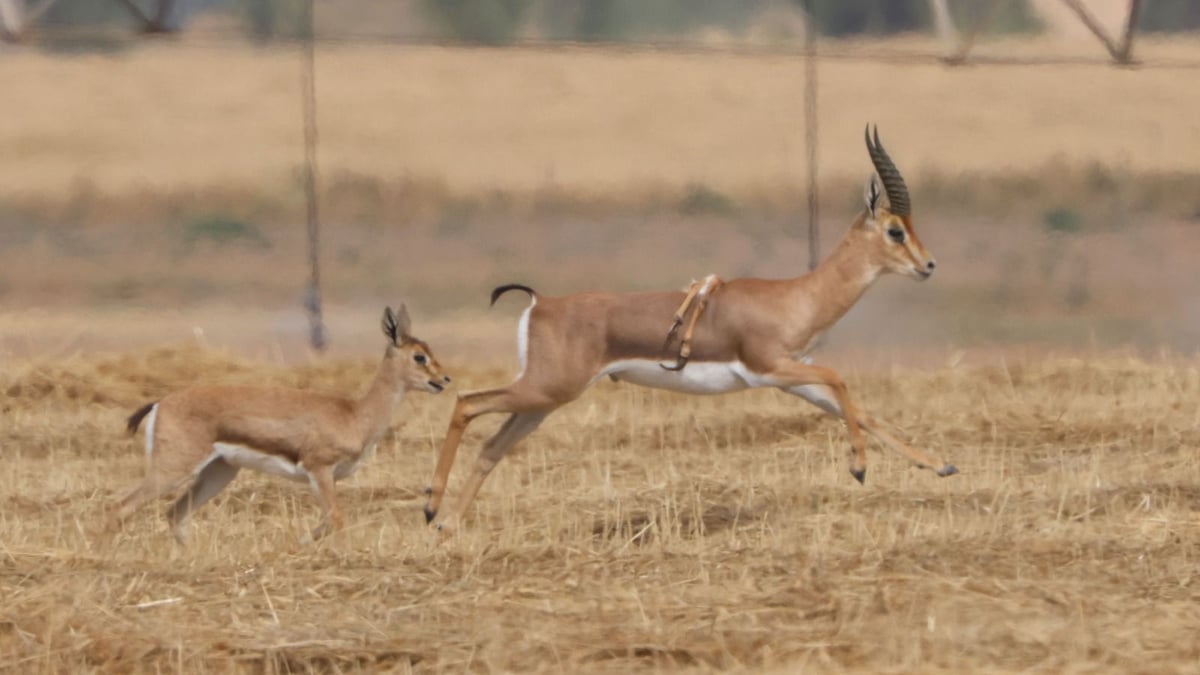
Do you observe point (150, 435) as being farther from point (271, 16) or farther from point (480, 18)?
point (271, 16)

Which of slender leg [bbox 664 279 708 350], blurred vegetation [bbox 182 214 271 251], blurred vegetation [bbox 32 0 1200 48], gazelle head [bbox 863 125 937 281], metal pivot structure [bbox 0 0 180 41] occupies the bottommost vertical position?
blurred vegetation [bbox 182 214 271 251]

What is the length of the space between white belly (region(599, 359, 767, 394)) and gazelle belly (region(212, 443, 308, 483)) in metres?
1.58

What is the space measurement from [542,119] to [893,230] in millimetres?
19124

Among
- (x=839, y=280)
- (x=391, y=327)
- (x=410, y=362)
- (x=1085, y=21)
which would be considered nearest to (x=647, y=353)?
(x=839, y=280)

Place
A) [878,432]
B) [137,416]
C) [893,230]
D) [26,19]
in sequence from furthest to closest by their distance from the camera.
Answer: [26,19] → [893,230] → [137,416] → [878,432]

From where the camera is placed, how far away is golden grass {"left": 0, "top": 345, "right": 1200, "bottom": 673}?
842 cm

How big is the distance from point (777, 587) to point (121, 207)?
66.5 ft

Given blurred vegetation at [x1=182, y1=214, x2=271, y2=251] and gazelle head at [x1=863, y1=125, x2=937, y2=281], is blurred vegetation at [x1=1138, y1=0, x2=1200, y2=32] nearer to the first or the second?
blurred vegetation at [x1=182, y1=214, x2=271, y2=251]

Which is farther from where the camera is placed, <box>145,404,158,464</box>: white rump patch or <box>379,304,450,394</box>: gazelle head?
<box>379,304,450,394</box>: gazelle head

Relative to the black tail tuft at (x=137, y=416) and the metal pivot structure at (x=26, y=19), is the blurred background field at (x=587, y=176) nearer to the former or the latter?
the metal pivot structure at (x=26, y=19)

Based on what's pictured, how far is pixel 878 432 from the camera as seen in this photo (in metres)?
11.6

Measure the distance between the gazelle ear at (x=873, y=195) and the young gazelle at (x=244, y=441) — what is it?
2.80m

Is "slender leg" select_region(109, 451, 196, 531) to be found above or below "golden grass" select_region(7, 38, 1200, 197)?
below

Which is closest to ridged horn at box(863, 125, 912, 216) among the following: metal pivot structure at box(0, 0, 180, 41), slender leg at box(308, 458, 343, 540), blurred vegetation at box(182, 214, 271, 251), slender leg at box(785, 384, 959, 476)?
slender leg at box(785, 384, 959, 476)
